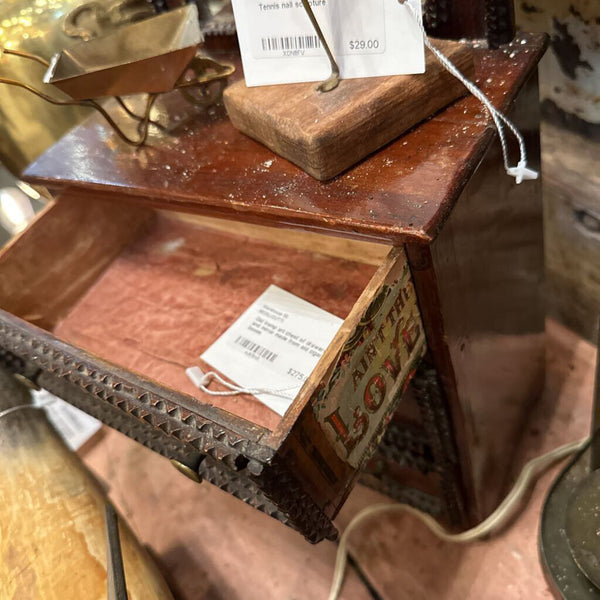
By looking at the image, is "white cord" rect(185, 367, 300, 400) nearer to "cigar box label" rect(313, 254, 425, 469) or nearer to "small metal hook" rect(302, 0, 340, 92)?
"cigar box label" rect(313, 254, 425, 469)

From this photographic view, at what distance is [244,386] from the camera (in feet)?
2.33

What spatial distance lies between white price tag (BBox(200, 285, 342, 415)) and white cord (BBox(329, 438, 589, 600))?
39 cm

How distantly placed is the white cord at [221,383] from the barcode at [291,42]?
15.1 inches

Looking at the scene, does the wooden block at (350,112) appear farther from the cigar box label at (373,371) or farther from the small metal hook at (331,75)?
the cigar box label at (373,371)

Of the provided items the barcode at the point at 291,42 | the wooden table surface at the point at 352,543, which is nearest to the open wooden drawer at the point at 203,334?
the barcode at the point at 291,42

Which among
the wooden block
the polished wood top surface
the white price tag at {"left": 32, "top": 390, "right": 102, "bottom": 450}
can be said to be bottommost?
the white price tag at {"left": 32, "top": 390, "right": 102, "bottom": 450}

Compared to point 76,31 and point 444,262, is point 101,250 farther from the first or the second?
point 444,262

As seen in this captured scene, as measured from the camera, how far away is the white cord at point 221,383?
682 mm

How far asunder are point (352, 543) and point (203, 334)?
47cm

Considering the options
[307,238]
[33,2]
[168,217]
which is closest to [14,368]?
[168,217]

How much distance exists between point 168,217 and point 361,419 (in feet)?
2.00

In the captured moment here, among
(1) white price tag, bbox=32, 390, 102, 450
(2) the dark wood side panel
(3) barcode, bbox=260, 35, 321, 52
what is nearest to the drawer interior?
(2) the dark wood side panel

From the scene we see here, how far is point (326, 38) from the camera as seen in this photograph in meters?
0.61

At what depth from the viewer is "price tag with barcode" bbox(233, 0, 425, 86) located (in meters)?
0.57
